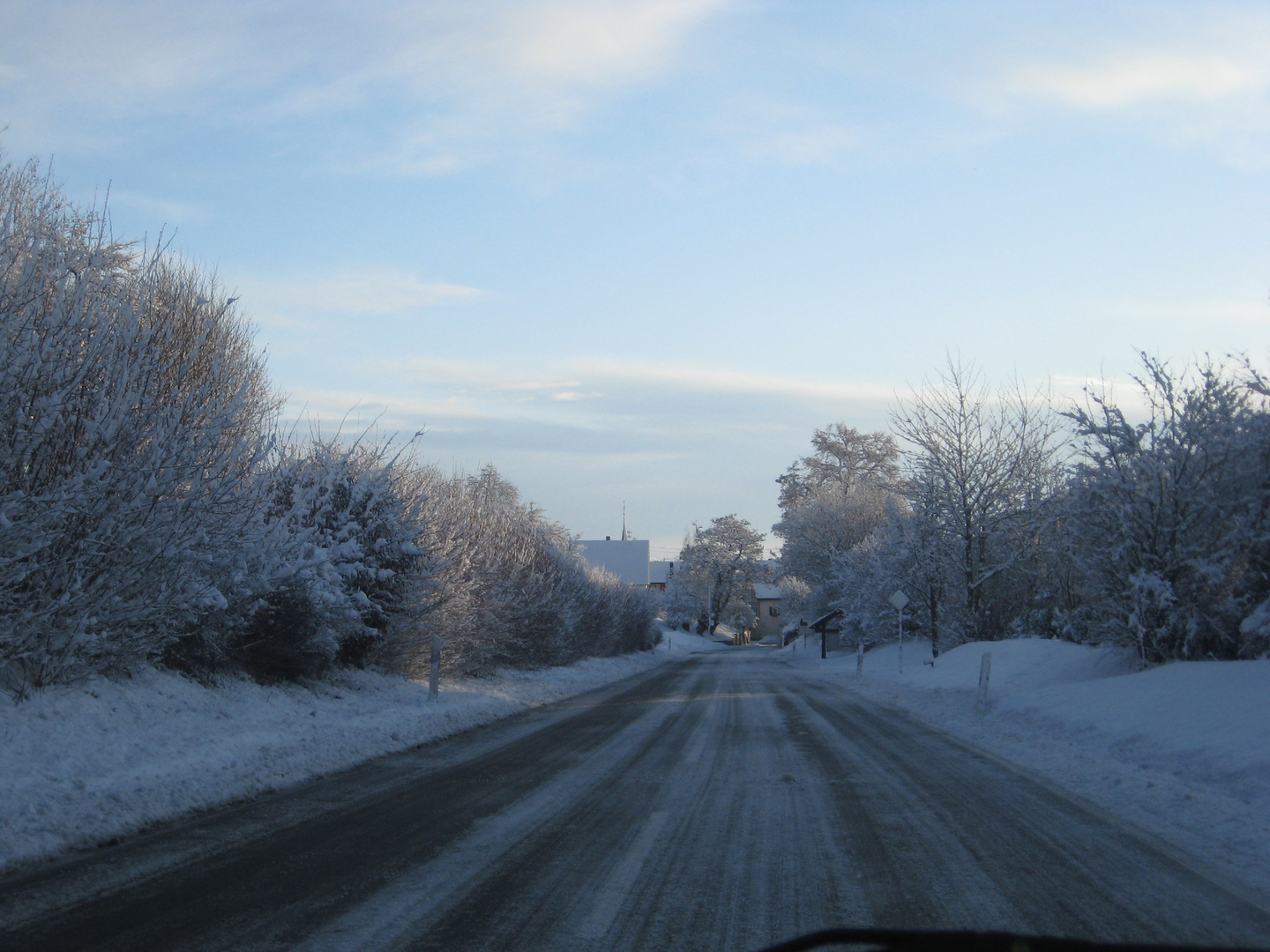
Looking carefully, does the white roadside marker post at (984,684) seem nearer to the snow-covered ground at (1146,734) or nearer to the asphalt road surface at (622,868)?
the snow-covered ground at (1146,734)

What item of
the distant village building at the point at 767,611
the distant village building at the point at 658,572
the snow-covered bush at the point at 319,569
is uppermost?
the snow-covered bush at the point at 319,569

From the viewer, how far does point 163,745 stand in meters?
9.41

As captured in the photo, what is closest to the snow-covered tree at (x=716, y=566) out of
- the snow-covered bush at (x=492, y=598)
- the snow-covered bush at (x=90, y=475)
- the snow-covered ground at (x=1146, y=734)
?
the snow-covered bush at (x=492, y=598)

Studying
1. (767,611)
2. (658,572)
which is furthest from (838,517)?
(658,572)

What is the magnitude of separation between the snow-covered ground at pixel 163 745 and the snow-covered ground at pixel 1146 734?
7994 millimetres

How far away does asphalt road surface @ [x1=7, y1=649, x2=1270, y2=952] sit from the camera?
4828mm

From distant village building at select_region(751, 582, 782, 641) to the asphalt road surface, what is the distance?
10992 centimetres

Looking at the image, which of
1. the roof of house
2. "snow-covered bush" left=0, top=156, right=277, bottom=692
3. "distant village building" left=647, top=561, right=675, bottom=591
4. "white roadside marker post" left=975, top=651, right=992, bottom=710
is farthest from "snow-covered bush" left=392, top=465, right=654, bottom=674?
"distant village building" left=647, top=561, right=675, bottom=591

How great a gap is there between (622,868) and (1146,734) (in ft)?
29.3

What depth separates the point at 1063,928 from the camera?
4844mm

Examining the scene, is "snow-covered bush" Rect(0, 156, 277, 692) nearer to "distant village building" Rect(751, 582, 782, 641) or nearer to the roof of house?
the roof of house

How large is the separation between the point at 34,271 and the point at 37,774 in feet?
15.8

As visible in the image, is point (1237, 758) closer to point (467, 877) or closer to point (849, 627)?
point (467, 877)

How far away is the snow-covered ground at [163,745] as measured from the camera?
22.7 ft
